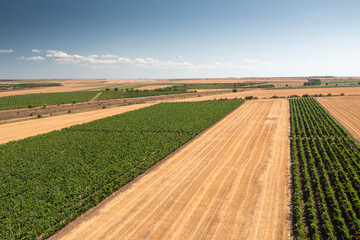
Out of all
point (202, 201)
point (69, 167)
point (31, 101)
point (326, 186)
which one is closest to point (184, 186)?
point (202, 201)

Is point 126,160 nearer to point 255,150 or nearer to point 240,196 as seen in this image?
point 240,196

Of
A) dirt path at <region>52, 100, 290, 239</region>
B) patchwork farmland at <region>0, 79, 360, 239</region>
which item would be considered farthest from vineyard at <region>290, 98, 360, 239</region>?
dirt path at <region>52, 100, 290, 239</region>

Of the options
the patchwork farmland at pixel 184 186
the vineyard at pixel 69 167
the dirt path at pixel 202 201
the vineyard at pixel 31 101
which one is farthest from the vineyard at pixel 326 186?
the vineyard at pixel 31 101

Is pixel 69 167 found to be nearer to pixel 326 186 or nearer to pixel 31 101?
pixel 326 186

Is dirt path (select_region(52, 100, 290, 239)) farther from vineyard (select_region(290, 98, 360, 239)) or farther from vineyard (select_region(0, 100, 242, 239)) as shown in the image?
vineyard (select_region(0, 100, 242, 239))

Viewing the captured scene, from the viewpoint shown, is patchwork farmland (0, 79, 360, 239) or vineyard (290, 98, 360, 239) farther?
patchwork farmland (0, 79, 360, 239)

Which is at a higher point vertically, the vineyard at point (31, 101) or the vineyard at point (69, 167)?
the vineyard at point (31, 101)

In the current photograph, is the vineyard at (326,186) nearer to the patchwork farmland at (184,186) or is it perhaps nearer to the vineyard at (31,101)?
the patchwork farmland at (184,186)
